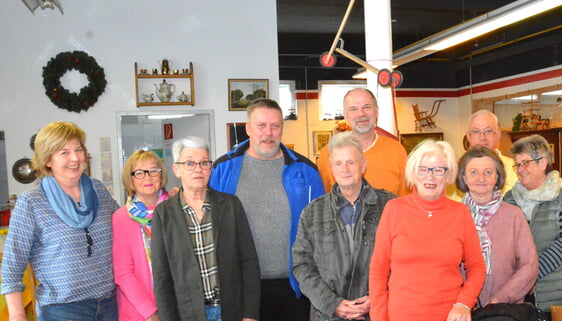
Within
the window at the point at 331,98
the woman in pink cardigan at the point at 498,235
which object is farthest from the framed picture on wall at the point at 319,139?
the woman in pink cardigan at the point at 498,235

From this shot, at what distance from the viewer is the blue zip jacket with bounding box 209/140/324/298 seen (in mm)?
2607

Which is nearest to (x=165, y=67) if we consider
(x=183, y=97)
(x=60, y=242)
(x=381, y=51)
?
(x=183, y=97)

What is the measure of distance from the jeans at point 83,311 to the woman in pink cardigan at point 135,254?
53 millimetres

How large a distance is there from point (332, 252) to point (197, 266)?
2.06 feet

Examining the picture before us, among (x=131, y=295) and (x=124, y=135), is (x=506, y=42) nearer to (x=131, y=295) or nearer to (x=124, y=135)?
(x=124, y=135)

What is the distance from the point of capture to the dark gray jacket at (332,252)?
220 cm

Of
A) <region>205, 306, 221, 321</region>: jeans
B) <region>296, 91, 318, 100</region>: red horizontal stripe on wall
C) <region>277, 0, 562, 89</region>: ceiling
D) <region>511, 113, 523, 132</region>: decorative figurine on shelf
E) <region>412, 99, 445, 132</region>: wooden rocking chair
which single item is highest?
<region>277, 0, 562, 89</region>: ceiling

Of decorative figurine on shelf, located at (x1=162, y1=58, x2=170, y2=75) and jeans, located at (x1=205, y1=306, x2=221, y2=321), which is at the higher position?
decorative figurine on shelf, located at (x1=162, y1=58, x2=170, y2=75)

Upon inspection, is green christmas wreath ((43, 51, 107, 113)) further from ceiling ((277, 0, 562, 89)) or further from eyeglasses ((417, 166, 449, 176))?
eyeglasses ((417, 166, 449, 176))

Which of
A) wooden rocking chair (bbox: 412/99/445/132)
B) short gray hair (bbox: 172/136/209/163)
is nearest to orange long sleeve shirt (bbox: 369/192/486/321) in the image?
short gray hair (bbox: 172/136/209/163)

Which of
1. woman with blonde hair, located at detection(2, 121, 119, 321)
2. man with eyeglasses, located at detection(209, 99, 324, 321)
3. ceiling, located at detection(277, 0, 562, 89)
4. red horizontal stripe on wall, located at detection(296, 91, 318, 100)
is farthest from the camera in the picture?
red horizontal stripe on wall, located at detection(296, 91, 318, 100)

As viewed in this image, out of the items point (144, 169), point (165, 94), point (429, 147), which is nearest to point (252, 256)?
point (144, 169)

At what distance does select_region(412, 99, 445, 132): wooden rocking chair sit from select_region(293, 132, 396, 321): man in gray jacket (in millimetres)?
9856

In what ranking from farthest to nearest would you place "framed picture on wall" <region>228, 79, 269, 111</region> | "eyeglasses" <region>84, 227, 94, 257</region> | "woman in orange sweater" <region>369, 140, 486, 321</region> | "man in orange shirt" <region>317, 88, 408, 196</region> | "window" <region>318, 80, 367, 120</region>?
"window" <region>318, 80, 367, 120</region> < "framed picture on wall" <region>228, 79, 269, 111</region> < "man in orange shirt" <region>317, 88, 408, 196</region> < "eyeglasses" <region>84, 227, 94, 257</region> < "woman in orange sweater" <region>369, 140, 486, 321</region>
